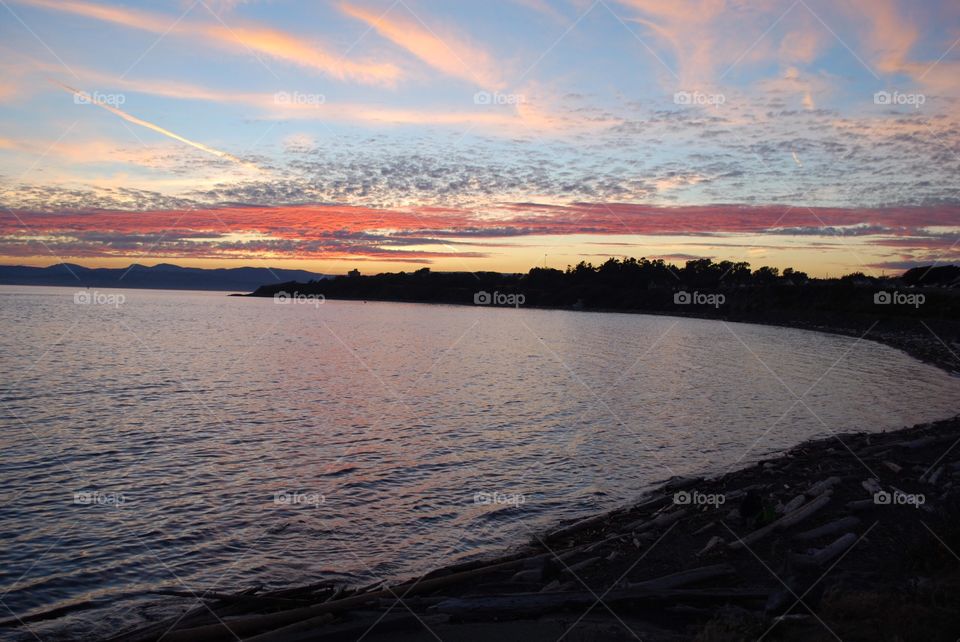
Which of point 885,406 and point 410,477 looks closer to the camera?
point 410,477

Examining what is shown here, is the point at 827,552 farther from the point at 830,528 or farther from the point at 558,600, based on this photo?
the point at 558,600

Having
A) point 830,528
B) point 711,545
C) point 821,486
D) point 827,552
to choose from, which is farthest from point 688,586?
point 821,486

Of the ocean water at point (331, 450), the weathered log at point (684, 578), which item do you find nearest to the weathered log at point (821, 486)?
the ocean water at point (331, 450)

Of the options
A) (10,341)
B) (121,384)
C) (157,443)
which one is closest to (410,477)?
(157,443)

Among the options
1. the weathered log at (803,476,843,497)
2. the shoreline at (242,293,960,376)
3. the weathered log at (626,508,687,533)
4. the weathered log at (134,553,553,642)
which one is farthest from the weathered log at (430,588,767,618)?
the shoreline at (242,293,960,376)

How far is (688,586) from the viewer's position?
12.1 metres

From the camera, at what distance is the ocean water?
1542 centimetres

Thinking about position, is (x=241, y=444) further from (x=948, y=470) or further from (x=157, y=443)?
(x=948, y=470)

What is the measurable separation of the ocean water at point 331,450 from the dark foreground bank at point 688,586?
220cm

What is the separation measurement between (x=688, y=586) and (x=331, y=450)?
17926 millimetres

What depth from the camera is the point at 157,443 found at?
26781 millimetres

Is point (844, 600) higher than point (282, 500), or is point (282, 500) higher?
point (844, 600)

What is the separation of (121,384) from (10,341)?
37.0m

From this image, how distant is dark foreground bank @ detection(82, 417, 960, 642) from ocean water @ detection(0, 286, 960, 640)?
2195 mm
